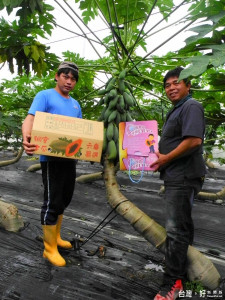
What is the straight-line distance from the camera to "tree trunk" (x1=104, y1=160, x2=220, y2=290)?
162 cm

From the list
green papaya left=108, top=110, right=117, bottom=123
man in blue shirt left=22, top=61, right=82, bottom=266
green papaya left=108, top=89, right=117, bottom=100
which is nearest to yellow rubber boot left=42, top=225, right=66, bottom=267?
man in blue shirt left=22, top=61, right=82, bottom=266

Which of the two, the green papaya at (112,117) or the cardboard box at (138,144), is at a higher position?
the green papaya at (112,117)

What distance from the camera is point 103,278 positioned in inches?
66.6

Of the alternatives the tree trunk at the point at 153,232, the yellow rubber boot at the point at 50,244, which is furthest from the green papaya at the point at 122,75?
the yellow rubber boot at the point at 50,244

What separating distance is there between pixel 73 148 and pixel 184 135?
2.13 feet

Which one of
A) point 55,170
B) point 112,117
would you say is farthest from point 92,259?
point 112,117

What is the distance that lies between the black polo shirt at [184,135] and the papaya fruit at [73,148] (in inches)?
19.8

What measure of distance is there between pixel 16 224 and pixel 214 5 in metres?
2.17

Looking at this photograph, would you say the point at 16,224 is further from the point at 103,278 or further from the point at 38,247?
the point at 103,278

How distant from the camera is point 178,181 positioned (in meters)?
1.53

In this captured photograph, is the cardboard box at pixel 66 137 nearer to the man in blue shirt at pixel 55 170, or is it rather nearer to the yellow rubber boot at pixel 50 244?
the man in blue shirt at pixel 55 170

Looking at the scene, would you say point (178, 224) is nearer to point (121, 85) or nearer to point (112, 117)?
point (112, 117)

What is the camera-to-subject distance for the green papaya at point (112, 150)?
191 cm

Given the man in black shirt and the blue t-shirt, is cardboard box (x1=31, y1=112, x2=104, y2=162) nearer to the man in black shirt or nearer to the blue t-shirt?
the blue t-shirt
